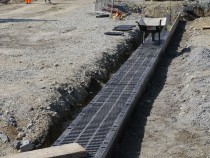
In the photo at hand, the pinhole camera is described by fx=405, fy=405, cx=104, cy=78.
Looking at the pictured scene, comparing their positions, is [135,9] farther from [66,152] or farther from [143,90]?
[66,152]

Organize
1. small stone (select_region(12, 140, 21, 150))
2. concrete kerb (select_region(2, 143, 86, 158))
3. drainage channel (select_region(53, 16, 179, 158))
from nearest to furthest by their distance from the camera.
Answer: concrete kerb (select_region(2, 143, 86, 158)) → small stone (select_region(12, 140, 21, 150)) → drainage channel (select_region(53, 16, 179, 158))

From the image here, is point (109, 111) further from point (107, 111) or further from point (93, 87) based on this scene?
point (93, 87)

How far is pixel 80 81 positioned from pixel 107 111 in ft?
6.09

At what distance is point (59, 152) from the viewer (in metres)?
6.65

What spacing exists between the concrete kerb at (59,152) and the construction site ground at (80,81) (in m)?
0.81

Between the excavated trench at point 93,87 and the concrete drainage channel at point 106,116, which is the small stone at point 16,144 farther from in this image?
the concrete drainage channel at point 106,116

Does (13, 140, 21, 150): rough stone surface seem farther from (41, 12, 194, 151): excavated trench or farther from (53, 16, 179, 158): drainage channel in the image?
(53, 16, 179, 158): drainage channel

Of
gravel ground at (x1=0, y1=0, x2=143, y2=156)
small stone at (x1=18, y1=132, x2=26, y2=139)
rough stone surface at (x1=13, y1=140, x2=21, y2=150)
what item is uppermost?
gravel ground at (x1=0, y1=0, x2=143, y2=156)

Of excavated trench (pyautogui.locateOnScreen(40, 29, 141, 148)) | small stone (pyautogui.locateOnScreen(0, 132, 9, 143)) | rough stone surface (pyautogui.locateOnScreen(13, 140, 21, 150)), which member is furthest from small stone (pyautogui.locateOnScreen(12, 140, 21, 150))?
excavated trench (pyautogui.locateOnScreen(40, 29, 141, 148))

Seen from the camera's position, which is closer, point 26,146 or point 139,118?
point 26,146

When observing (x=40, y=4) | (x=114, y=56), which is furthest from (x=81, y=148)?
(x=40, y=4)

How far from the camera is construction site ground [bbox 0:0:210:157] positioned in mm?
8023

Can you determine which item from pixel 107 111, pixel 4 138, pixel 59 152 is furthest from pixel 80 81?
pixel 59 152

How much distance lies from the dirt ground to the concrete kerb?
1141mm
